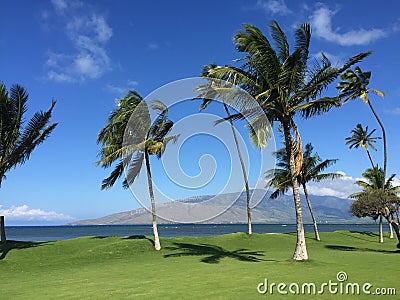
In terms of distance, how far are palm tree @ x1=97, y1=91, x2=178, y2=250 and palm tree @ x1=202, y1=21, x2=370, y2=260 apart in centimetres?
884

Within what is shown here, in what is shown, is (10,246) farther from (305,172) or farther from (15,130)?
(305,172)

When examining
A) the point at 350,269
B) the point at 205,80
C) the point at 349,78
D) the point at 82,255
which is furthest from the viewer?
the point at 349,78

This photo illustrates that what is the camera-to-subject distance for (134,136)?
25.8 meters

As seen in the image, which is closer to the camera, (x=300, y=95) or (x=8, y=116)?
(x=300, y=95)

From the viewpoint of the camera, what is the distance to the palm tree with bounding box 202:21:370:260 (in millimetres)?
17672

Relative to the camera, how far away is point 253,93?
18.9m

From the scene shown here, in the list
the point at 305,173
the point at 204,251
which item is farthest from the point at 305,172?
the point at 204,251

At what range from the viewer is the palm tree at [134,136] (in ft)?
83.9

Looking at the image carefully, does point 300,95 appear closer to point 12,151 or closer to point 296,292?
point 296,292

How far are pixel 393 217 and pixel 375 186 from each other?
15.3 meters

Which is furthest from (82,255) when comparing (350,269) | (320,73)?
(320,73)

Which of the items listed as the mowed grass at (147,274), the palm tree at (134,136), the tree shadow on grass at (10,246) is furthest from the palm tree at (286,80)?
the tree shadow on grass at (10,246)

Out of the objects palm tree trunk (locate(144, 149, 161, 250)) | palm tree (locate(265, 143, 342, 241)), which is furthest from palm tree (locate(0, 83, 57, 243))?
palm tree (locate(265, 143, 342, 241))

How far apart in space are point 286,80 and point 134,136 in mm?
11819
